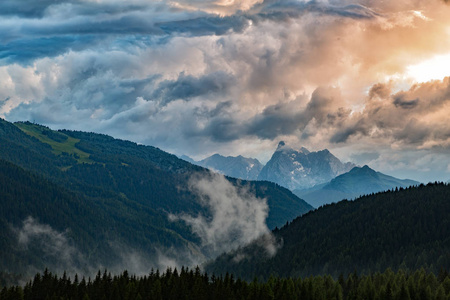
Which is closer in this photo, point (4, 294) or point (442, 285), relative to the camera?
point (4, 294)

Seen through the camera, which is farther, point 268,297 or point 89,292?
point 89,292

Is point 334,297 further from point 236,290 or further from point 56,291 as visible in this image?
point 56,291

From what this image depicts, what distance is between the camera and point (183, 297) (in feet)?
613

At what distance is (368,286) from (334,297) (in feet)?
50.8

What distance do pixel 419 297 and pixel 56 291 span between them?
129595 mm

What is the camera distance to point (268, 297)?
180m

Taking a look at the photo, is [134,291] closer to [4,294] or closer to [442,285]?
[4,294]

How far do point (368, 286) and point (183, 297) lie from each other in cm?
6721

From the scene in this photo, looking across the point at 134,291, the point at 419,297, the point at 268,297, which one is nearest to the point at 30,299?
the point at 134,291

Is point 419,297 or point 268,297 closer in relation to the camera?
point 268,297

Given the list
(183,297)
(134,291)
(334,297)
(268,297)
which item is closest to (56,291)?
(134,291)

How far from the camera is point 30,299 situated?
198 meters

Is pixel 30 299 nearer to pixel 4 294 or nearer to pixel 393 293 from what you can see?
pixel 4 294

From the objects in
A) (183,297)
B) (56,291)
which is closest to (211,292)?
(183,297)
